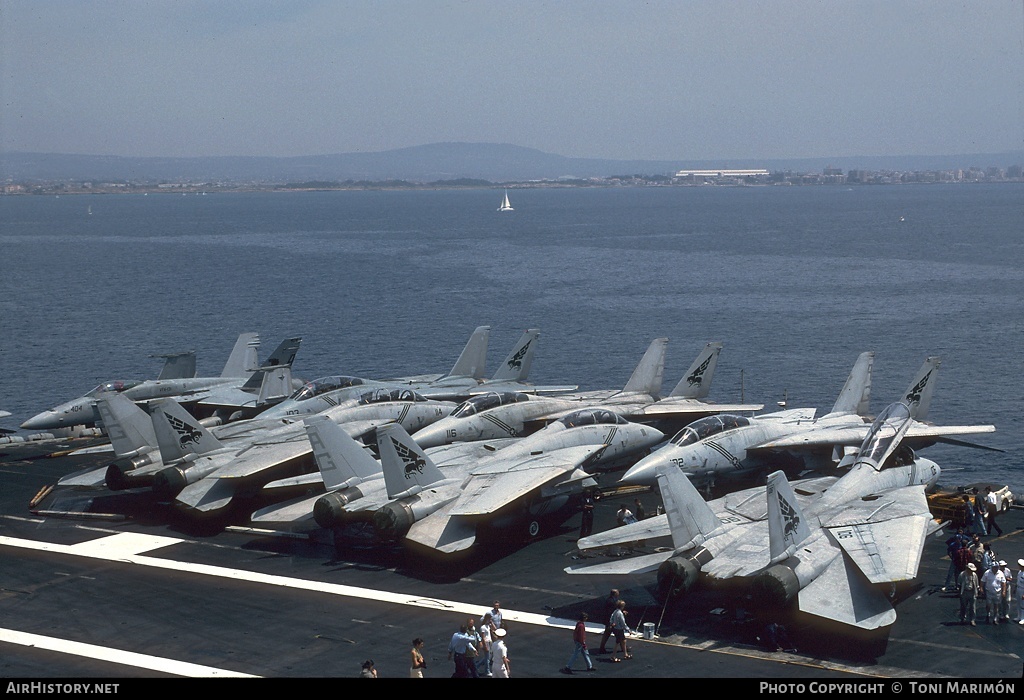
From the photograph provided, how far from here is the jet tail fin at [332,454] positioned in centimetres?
3456

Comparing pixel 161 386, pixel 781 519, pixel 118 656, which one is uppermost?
pixel 781 519

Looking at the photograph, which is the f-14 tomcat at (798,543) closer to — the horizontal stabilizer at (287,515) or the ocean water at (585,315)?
the horizontal stabilizer at (287,515)

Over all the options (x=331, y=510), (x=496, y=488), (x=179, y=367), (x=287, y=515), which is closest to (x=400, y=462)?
(x=331, y=510)

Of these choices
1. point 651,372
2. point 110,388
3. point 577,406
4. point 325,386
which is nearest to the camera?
point 577,406

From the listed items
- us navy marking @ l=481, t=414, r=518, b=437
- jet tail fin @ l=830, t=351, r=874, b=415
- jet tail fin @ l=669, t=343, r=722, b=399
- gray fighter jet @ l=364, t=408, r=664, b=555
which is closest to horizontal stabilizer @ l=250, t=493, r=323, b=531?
gray fighter jet @ l=364, t=408, r=664, b=555

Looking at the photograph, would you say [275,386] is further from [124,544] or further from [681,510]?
[681,510]

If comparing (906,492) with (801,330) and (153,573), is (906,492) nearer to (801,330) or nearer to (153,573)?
(153,573)

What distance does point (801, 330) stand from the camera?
319 ft

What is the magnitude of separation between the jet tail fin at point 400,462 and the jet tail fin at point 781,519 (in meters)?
11.9

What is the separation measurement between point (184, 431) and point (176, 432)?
350mm

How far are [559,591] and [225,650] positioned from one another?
9533 millimetres

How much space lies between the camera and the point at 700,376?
166 ft

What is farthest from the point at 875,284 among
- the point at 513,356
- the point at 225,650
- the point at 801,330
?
the point at 225,650

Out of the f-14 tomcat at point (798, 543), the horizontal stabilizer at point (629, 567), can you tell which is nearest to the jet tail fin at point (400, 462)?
the f-14 tomcat at point (798, 543)
